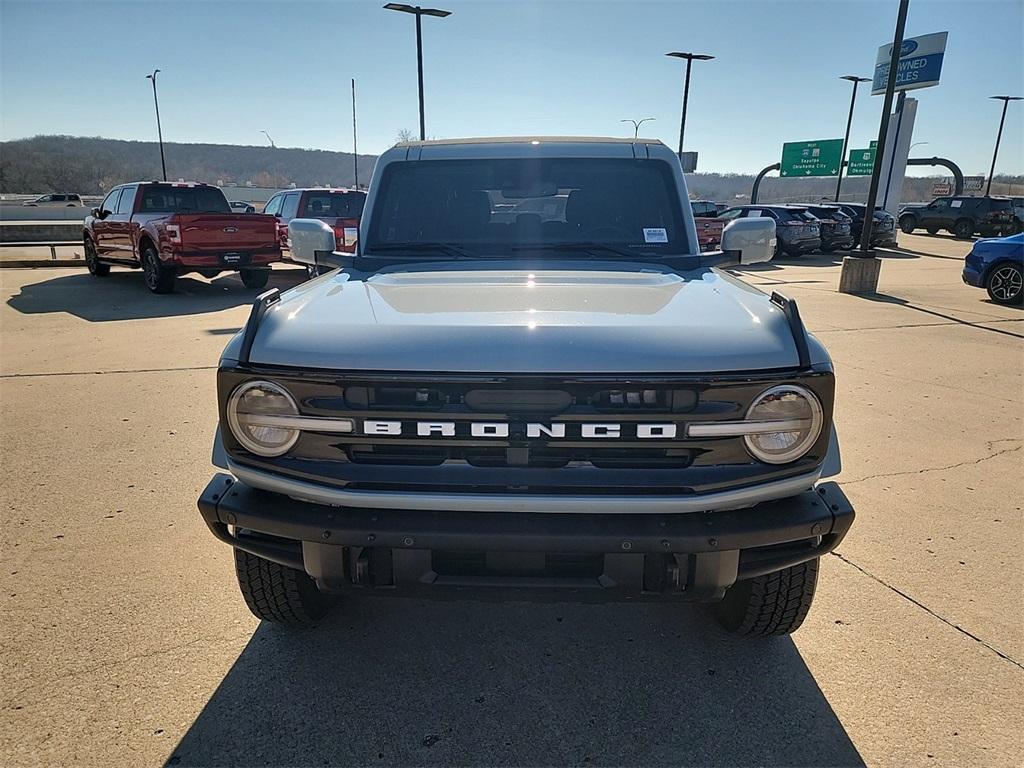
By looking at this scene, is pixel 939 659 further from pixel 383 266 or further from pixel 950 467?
pixel 383 266

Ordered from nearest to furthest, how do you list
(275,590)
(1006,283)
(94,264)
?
(275,590) < (1006,283) < (94,264)

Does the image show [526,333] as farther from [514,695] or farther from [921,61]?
[921,61]

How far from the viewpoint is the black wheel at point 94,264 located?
13.9 metres

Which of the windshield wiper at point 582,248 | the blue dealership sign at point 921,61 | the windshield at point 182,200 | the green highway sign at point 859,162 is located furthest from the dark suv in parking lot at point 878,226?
the green highway sign at point 859,162

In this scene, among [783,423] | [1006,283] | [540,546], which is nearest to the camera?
[540,546]

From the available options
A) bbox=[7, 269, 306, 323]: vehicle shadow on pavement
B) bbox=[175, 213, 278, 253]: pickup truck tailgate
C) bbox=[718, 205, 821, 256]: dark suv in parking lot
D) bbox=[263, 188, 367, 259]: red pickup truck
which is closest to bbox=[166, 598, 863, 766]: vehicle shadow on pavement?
bbox=[7, 269, 306, 323]: vehicle shadow on pavement

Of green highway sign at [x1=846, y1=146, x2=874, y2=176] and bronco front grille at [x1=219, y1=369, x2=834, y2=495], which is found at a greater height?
green highway sign at [x1=846, y1=146, x2=874, y2=176]

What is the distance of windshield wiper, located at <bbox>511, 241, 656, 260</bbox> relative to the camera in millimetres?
3275

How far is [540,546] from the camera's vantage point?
1935mm

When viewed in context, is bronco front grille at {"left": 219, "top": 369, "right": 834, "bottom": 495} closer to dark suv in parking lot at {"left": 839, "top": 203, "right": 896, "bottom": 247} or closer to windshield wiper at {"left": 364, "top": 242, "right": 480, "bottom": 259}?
windshield wiper at {"left": 364, "top": 242, "right": 480, "bottom": 259}

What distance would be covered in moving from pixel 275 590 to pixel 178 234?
33.7 ft

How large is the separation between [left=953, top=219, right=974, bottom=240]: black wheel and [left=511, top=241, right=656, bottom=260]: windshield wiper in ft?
113

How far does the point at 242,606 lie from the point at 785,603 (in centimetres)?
223

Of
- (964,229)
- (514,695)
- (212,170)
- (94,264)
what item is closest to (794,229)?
(964,229)
